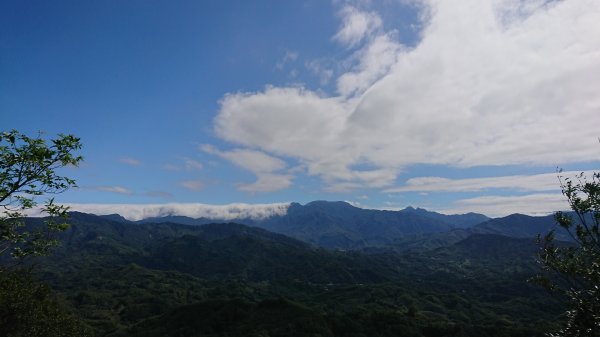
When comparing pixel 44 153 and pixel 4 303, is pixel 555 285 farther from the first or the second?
pixel 4 303

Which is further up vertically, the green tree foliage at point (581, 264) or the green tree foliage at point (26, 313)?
the green tree foliage at point (581, 264)

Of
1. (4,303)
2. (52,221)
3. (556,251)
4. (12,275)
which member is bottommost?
(4,303)

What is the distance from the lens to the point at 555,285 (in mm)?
32312

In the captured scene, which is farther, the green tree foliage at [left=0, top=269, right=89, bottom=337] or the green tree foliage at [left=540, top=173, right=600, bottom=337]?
the green tree foliage at [left=0, top=269, right=89, bottom=337]

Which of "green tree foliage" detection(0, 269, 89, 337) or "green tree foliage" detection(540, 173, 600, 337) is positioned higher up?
"green tree foliage" detection(540, 173, 600, 337)

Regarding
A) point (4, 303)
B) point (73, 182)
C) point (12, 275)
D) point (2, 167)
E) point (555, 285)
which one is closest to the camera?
point (2, 167)

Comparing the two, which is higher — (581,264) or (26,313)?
(581,264)

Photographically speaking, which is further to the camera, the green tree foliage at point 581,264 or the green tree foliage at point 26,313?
the green tree foliage at point 26,313

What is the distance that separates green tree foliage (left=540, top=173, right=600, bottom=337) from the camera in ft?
96.5

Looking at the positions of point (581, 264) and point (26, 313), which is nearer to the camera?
point (581, 264)

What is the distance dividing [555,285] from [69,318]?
247ft

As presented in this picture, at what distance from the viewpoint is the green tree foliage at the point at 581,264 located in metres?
29.4

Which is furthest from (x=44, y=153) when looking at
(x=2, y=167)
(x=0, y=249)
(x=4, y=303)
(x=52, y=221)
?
(x=4, y=303)

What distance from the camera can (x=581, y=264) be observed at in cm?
3178
